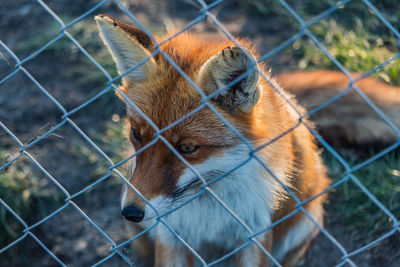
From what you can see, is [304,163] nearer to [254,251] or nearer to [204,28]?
[254,251]

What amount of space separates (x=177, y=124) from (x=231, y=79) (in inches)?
16.5

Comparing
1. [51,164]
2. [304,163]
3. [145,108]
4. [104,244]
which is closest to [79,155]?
[51,164]

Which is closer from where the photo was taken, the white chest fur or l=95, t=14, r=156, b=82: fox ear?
l=95, t=14, r=156, b=82: fox ear

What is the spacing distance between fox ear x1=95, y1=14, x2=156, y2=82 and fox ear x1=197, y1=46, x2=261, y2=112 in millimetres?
468

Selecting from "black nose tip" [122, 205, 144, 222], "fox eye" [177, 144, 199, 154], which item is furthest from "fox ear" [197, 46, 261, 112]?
"black nose tip" [122, 205, 144, 222]

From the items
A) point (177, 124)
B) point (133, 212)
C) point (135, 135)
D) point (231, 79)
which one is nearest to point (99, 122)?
point (135, 135)

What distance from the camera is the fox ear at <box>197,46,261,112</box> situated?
2.01 m

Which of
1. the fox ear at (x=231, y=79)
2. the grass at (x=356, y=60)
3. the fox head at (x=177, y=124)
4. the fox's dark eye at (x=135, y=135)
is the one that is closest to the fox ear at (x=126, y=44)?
the fox head at (x=177, y=124)

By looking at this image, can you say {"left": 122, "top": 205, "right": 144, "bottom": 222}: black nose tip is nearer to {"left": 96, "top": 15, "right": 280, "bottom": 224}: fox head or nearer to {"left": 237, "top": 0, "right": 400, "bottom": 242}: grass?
{"left": 96, "top": 15, "right": 280, "bottom": 224}: fox head

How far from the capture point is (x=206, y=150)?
8.12 feet

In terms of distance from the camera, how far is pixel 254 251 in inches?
109

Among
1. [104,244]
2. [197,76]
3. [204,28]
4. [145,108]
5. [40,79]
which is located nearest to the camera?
[197,76]

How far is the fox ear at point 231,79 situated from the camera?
6.59 ft

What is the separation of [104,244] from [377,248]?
2266 millimetres
